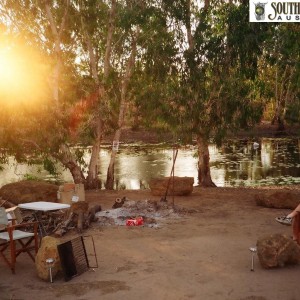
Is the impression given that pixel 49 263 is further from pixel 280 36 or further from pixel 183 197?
pixel 280 36

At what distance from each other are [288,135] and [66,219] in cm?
4042

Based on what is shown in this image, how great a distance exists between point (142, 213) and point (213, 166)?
61.8ft

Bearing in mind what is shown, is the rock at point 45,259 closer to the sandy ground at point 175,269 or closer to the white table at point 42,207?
the sandy ground at point 175,269

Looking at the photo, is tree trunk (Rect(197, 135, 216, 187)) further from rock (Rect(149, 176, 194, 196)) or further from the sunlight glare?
the sunlight glare

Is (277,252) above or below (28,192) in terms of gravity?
below

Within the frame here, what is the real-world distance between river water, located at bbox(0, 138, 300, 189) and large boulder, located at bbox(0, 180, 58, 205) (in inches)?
A: 322

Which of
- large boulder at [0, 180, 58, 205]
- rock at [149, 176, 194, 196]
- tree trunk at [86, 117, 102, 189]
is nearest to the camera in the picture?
large boulder at [0, 180, 58, 205]

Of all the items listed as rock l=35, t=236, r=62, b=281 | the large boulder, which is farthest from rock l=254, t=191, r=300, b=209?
rock l=35, t=236, r=62, b=281

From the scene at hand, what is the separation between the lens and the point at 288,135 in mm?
47969

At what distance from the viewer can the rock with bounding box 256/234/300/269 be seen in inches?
299

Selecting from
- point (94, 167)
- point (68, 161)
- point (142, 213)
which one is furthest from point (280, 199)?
point (68, 161)

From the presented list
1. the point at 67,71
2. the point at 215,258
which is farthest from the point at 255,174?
the point at 215,258

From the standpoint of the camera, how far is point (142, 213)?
11977 mm

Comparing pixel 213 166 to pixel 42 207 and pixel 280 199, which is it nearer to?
pixel 280 199
